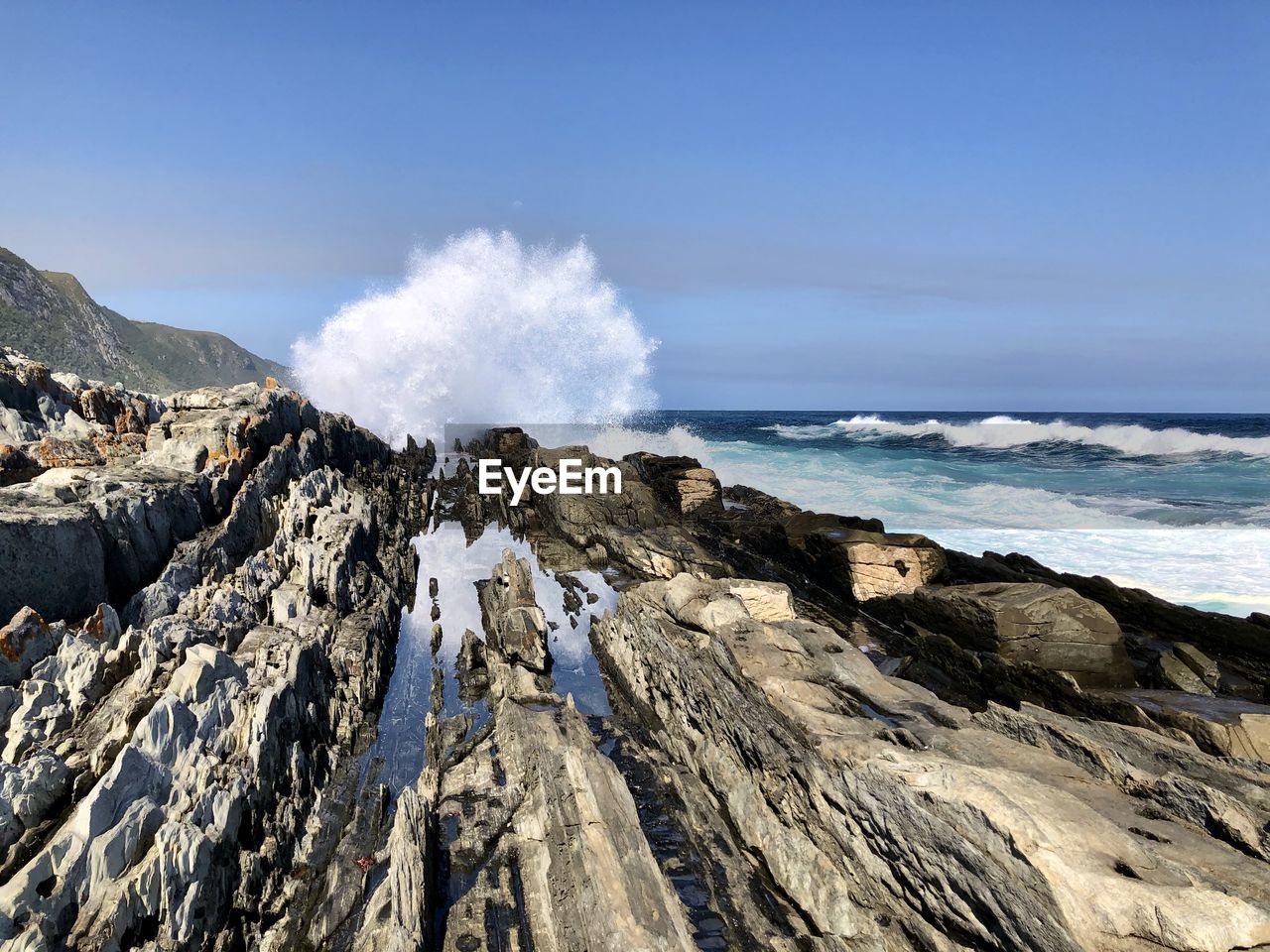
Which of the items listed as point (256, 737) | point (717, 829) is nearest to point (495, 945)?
point (717, 829)

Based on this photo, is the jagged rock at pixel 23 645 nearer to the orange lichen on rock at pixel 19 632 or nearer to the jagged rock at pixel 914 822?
the orange lichen on rock at pixel 19 632

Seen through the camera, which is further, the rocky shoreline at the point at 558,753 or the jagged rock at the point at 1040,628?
the jagged rock at the point at 1040,628

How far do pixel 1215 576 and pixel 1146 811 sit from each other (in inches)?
994

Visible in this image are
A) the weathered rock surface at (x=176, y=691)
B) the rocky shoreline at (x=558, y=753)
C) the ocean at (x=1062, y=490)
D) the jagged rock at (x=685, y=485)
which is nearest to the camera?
the rocky shoreline at (x=558, y=753)

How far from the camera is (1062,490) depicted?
4731 cm

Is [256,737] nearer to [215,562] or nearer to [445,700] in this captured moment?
[445,700]

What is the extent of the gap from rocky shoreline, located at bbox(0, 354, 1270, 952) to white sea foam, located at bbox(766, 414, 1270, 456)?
61.6m

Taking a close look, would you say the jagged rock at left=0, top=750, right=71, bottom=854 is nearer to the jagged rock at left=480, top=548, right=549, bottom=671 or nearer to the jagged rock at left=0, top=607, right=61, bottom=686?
the jagged rock at left=0, top=607, right=61, bottom=686

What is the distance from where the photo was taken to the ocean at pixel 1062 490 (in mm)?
28078

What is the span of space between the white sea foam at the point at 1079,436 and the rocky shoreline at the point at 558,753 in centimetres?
6158

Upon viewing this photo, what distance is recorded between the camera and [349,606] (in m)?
18.4

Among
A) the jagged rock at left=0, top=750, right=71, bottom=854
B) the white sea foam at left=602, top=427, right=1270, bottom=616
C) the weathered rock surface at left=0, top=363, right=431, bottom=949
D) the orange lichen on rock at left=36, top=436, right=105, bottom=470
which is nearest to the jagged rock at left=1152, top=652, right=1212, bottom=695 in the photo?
the white sea foam at left=602, top=427, right=1270, bottom=616

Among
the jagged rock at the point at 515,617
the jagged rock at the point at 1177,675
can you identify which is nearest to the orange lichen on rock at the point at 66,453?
the jagged rock at the point at 515,617

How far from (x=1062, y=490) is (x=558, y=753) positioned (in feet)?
165
